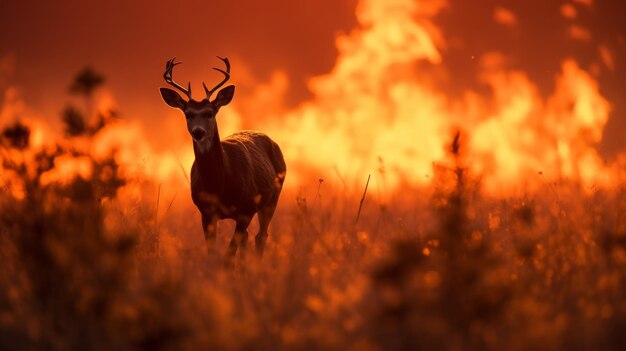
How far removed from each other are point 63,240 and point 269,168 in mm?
6331

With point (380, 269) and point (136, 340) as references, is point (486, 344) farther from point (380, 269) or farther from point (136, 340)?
point (136, 340)

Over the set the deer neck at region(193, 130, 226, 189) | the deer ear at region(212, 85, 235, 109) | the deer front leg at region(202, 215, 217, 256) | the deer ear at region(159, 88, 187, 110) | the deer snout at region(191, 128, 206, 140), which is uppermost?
the deer ear at region(159, 88, 187, 110)

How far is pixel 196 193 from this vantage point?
31.8ft

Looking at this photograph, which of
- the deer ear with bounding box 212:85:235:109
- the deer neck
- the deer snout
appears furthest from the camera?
the deer ear with bounding box 212:85:235:109

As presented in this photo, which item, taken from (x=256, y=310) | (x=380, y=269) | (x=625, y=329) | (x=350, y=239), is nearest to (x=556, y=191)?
(x=350, y=239)

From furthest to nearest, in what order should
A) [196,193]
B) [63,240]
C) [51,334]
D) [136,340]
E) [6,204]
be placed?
[196,193] → [6,204] → [63,240] → [51,334] → [136,340]

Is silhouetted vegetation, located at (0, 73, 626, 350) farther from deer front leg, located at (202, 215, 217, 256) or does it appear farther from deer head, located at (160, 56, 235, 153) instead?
deer head, located at (160, 56, 235, 153)

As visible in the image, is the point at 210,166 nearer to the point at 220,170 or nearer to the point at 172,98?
the point at 220,170

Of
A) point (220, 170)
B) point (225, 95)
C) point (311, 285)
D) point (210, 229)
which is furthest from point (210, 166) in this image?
point (311, 285)

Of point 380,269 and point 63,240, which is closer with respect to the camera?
point 380,269

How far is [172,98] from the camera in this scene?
10.5 meters

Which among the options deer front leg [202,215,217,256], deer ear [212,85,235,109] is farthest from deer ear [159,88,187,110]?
deer front leg [202,215,217,256]

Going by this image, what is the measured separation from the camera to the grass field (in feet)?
12.6

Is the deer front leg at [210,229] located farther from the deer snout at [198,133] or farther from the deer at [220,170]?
the deer snout at [198,133]
